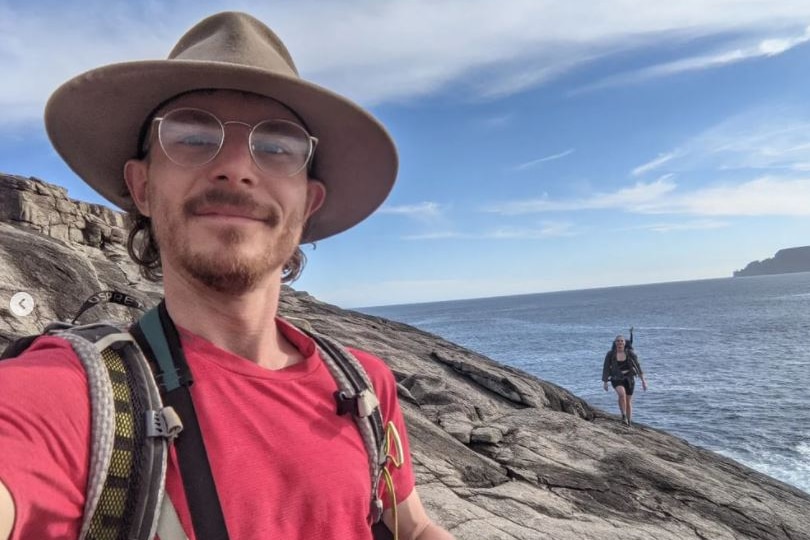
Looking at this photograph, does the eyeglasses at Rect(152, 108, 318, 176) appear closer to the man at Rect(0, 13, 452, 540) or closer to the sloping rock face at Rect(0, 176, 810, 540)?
the man at Rect(0, 13, 452, 540)

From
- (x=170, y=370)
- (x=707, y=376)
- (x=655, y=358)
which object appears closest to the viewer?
(x=170, y=370)

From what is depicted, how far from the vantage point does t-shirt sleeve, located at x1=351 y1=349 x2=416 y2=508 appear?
256 centimetres

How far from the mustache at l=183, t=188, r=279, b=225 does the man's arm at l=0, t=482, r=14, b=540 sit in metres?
1.09

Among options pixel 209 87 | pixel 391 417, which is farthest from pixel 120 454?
pixel 209 87

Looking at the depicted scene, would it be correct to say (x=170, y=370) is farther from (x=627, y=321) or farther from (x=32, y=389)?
(x=627, y=321)

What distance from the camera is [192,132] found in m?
2.23

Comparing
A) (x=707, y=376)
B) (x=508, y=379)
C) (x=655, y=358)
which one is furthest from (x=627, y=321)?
(x=508, y=379)

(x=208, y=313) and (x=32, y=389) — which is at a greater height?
(x=208, y=313)

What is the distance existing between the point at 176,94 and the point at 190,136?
0.24 meters

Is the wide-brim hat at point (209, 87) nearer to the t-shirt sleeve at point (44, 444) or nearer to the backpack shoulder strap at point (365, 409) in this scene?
the backpack shoulder strap at point (365, 409)

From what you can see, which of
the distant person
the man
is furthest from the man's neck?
the distant person

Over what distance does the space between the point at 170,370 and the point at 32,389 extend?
1.38 ft

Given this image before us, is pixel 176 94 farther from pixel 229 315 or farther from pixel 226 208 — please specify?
pixel 229 315

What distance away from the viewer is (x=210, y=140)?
2.23 m
